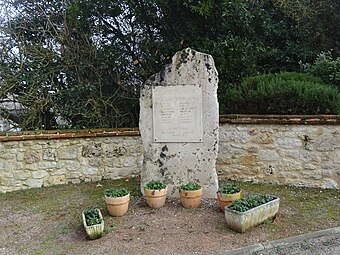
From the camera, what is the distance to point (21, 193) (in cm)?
511

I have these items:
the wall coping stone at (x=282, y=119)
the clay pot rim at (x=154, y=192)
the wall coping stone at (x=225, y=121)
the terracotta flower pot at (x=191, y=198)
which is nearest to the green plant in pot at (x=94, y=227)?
the clay pot rim at (x=154, y=192)

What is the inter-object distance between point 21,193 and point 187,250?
11.1 feet

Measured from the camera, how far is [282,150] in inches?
201

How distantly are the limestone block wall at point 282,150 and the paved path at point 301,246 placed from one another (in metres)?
1.86

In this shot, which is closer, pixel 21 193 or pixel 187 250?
pixel 187 250

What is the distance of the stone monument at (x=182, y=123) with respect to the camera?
443cm

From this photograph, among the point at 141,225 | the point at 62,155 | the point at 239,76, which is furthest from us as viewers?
the point at 239,76

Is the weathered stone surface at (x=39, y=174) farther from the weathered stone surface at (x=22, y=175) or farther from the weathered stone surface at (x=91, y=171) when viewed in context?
the weathered stone surface at (x=91, y=171)

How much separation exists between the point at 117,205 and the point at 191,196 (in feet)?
3.19

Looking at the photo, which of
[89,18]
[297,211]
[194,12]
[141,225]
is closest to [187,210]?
[141,225]

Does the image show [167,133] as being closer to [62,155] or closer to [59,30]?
[62,155]

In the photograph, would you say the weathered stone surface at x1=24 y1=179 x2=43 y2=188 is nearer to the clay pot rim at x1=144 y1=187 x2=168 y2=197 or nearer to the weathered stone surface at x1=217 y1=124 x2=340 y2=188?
the clay pot rim at x1=144 y1=187 x2=168 y2=197

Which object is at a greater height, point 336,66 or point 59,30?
point 59,30

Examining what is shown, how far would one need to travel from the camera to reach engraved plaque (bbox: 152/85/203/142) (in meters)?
4.45
